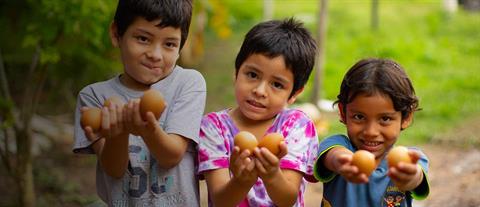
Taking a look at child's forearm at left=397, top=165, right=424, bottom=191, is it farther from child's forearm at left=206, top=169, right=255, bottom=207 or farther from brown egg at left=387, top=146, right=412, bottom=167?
child's forearm at left=206, top=169, right=255, bottom=207

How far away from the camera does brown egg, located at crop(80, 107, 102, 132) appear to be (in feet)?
7.73

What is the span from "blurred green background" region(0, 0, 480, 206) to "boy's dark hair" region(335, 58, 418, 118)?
84.5 inches

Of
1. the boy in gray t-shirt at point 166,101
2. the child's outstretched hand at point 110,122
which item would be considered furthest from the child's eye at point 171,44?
the child's outstretched hand at point 110,122

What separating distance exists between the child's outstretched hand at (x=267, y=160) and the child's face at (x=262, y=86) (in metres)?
0.35

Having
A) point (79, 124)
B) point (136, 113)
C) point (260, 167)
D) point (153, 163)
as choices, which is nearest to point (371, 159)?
point (260, 167)

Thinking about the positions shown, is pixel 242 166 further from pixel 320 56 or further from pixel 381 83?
pixel 320 56

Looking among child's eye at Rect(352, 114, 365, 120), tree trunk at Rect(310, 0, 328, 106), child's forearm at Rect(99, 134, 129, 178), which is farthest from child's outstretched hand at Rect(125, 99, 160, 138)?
tree trunk at Rect(310, 0, 328, 106)

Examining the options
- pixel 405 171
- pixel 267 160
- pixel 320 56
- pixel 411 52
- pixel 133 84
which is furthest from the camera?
pixel 411 52

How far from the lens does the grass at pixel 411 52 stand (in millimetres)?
7613

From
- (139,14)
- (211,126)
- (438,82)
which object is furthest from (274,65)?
(438,82)

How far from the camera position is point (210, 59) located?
10.6 m

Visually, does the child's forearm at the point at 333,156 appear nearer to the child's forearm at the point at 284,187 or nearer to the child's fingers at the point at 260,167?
the child's forearm at the point at 284,187

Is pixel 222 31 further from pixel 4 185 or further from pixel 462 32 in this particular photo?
pixel 462 32

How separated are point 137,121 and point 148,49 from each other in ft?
1.44
